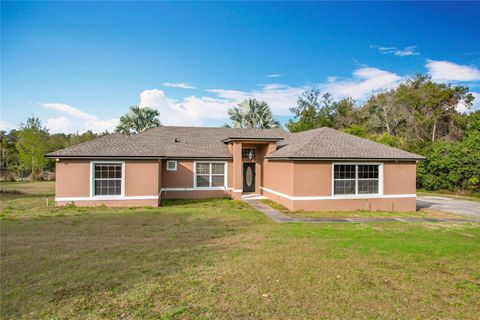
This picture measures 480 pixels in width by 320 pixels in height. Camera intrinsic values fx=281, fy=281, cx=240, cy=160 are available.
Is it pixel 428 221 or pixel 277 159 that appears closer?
pixel 428 221

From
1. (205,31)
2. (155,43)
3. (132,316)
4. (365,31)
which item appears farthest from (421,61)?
(132,316)

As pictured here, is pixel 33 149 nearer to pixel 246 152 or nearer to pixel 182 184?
pixel 182 184

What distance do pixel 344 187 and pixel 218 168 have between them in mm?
8344

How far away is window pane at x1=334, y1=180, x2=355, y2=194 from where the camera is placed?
1504 cm

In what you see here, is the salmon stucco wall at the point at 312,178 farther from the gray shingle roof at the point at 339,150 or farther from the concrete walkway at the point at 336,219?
the concrete walkway at the point at 336,219

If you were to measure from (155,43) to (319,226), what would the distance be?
14.9 metres

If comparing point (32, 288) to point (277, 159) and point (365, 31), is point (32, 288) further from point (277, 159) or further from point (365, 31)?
point (365, 31)

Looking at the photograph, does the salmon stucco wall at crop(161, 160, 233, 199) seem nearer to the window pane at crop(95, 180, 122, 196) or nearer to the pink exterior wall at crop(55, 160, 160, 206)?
the pink exterior wall at crop(55, 160, 160, 206)

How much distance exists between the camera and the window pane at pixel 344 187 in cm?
1504

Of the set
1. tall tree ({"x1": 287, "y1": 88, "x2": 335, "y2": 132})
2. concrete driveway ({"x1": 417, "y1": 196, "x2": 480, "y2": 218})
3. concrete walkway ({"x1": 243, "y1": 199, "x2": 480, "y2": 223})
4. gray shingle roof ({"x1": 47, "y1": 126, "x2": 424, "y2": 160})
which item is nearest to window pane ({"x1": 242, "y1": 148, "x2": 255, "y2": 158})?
gray shingle roof ({"x1": 47, "y1": 126, "x2": 424, "y2": 160})

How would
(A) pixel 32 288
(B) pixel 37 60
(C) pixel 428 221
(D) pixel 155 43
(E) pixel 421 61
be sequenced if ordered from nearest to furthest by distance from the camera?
(A) pixel 32 288 < (C) pixel 428 221 < (B) pixel 37 60 < (D) pixel 155 43 < (E) pixel 421 61

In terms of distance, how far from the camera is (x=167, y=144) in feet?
66.5

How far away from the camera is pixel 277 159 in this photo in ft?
53.7

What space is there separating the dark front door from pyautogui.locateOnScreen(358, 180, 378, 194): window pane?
26.1ft
